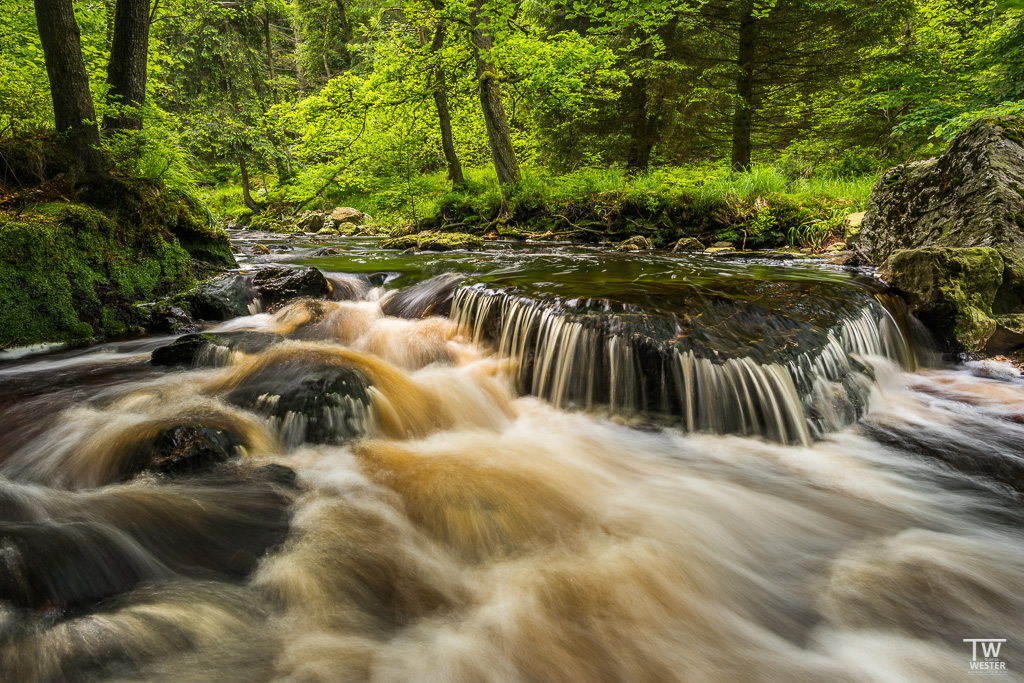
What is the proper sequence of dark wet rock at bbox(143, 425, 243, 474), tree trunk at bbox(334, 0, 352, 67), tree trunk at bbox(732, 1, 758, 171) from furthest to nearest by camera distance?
tree trunk at bbox(334, 0, 352, 67) → tree trunk at bbox(732, 1, 758, 171) → dark wet rock at bbox(143, 425, 243, 474)

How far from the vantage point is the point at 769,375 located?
3602 millimetres

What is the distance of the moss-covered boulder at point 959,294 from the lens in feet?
14.6

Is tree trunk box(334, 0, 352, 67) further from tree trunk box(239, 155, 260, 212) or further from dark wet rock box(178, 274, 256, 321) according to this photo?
dark wet rock box(178, 274, 256, 321)

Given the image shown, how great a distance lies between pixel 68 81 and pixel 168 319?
2.77 meters

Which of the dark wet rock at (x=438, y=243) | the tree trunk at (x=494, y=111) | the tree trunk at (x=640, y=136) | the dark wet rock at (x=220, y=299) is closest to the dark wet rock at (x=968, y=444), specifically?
the dark wet rock at (x=220, y=299)

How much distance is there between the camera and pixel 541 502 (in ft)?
9.48

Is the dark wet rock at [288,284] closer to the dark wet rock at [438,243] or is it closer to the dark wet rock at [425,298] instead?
the dark wet rock at [425,298]

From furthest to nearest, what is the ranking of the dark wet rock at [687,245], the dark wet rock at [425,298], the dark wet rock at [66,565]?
the dark wet rock at [687,245] < the dark wet rock at [425,298] < the dark wet rock at [66,565]

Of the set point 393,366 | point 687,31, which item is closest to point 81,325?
point 393,366

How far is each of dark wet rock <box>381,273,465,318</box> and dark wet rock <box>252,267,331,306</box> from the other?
1.01 meters

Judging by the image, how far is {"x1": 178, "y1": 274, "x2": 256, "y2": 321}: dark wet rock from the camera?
19.0 ft

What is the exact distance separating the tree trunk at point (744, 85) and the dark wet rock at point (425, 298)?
865cm

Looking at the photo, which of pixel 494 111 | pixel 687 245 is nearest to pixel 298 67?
pixel 494 111

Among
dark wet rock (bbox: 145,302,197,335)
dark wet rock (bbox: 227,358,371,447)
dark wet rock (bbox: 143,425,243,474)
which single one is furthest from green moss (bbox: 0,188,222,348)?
dark wet rock (bbox: 143,425,243,474)
